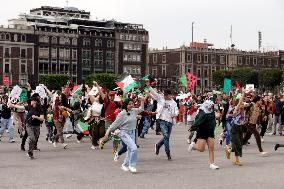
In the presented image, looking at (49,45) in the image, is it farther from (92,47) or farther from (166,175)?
(166,175)

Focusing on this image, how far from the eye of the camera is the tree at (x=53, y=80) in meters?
96.5

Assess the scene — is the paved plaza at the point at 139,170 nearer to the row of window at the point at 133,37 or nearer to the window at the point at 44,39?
the window at the point at 44,39

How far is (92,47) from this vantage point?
350 ft

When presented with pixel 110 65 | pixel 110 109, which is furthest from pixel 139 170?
pixel 110 65

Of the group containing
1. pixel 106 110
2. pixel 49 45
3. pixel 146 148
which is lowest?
pixel 146 148

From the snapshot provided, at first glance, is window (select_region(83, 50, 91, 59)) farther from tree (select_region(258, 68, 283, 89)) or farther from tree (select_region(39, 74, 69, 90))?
tree (select_region(258, 68, 283, 89))

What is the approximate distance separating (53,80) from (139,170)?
281ft

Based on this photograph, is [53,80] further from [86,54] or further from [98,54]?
[98,54]

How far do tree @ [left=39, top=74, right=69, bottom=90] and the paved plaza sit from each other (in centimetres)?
8021

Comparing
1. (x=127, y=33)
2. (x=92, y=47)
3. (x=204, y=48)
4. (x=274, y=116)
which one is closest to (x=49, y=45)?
(x=92, y=47)

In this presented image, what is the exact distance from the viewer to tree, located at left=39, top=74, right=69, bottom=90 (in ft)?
317

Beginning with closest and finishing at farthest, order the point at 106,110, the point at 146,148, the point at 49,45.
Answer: the point at 106,110
the point at 146,148
the point at 49,45

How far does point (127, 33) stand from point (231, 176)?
330 feet

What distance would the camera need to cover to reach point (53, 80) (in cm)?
9688
